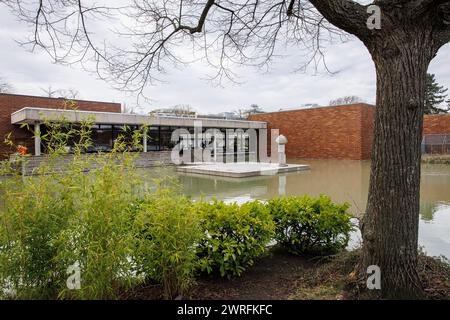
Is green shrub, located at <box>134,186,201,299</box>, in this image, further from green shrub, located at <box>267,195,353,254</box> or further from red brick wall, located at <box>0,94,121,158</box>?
red brick wall, located at <box>0,94,121,158</box>

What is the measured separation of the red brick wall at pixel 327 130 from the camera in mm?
17594

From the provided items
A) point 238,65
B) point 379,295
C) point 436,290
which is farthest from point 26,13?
point 436,290

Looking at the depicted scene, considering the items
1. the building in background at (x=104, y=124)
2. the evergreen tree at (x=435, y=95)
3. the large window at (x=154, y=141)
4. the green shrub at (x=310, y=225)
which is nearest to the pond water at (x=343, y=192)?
the green shrub at (x=310, y=225)

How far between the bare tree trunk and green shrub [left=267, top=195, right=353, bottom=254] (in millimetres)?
796

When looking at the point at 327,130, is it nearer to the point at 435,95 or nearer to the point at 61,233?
the point at 61,233

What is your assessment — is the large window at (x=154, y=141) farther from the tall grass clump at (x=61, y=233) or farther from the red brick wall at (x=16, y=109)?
the tall grass clump at (x=61, y=233)

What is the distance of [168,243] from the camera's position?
200 centimetres

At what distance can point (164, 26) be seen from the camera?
372 centimetres

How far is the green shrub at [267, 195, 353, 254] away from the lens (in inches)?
117

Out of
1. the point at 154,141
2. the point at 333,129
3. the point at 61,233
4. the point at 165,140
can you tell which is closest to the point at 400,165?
the point at 61,233

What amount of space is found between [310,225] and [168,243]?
1.62m

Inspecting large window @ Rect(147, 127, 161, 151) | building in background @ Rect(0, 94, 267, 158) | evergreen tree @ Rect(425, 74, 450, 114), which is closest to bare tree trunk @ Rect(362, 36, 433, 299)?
building in background @ Rect(0, 94, 267, 158)

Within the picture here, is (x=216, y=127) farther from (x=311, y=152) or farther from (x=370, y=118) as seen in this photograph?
(x=370, y=118)

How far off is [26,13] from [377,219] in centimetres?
387
